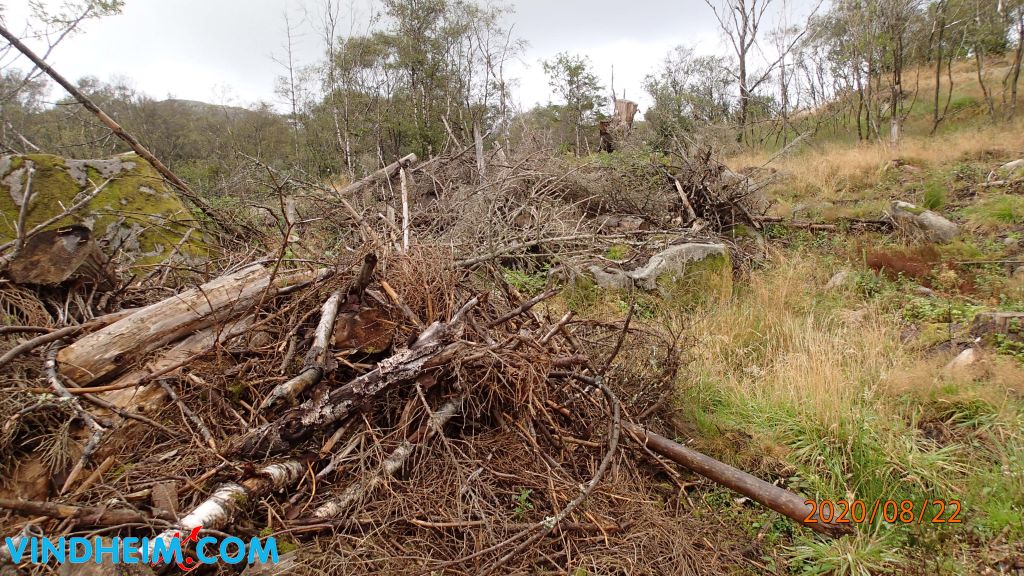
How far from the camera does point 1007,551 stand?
72.3 inches

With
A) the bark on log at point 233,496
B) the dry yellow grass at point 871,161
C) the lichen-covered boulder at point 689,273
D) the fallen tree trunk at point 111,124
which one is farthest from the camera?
the dry yellow grass at point 871,161

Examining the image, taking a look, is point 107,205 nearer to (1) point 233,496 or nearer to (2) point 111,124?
(2) point 111,124

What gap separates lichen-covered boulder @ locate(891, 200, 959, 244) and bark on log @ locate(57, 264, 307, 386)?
782 cm

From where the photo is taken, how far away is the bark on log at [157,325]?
7.01 ft

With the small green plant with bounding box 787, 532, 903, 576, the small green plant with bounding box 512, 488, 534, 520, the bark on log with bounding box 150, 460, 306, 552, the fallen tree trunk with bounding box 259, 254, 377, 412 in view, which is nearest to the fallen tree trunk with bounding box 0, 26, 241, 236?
the fallen tree trunk with bounding box 259, 254, 377, 412

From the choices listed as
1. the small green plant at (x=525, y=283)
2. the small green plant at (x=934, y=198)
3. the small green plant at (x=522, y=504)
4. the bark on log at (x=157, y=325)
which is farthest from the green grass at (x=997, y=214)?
the bark on log at (x=157, y=325)

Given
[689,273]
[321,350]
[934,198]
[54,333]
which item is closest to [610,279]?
[689,273]

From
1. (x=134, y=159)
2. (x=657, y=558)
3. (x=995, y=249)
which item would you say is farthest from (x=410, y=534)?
(x=995, y=249)

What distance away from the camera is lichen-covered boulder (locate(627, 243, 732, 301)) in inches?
205

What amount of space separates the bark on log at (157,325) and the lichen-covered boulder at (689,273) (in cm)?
381

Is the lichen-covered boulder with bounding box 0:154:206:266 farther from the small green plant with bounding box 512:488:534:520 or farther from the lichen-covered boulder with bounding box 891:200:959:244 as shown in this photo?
the lichen-covered boulder with bounding box 891:200:959:244

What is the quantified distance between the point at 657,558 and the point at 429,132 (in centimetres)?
1623

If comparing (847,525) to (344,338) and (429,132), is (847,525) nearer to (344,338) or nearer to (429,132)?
(344,338)

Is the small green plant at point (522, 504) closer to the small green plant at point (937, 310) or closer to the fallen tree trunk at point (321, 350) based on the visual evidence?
the fallen tree trunk at point (321, 350)
